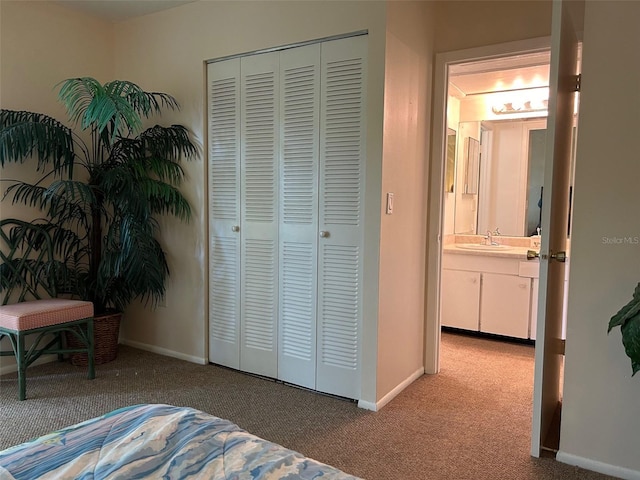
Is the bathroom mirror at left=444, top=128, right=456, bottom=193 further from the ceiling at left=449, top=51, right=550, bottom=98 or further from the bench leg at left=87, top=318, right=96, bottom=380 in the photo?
the bench leg at left=87, top=318, right=96, bottom=380

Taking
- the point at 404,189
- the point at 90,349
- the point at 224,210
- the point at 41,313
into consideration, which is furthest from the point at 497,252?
the point at 41,313

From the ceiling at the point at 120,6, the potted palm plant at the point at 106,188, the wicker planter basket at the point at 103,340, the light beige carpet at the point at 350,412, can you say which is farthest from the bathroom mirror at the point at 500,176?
the wicker planter basket at the point at 103,340

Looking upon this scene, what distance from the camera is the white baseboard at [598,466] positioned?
202 centimetres

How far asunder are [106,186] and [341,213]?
1612mm

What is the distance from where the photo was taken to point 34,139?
2984mm

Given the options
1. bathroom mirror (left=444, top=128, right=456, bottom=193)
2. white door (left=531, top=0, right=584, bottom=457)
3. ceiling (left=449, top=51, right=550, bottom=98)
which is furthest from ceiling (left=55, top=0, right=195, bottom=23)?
bathroom mirror (left=444, top=128, right=456, bottom=193)

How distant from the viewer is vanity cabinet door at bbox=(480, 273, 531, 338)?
157 inches

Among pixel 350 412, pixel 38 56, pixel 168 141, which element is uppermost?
pixel 38 56

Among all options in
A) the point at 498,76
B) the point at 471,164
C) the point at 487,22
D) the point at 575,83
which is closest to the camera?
the point at 575,83

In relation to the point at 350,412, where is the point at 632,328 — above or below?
above

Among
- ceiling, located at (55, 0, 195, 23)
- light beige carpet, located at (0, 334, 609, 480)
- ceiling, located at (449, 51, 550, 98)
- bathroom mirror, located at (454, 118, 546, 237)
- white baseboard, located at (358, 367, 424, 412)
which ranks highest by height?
ceiling, located at (55, 0, 195, 23)

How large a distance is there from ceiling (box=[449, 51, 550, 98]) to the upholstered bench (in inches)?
117

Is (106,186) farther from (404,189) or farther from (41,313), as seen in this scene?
(404,189)

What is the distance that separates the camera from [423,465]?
2109 millimetres
